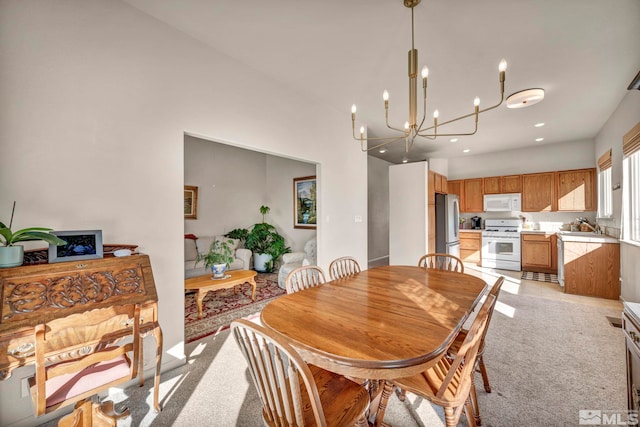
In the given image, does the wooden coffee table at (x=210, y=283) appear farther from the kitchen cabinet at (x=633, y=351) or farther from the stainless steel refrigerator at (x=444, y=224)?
the stainless steel refrigerator at (x=444, y=224)

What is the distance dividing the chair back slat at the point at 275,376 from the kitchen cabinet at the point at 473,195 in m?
6.43

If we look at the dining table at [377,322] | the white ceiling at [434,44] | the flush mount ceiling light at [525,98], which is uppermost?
the white ceiling at [434,44]

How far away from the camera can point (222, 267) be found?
11.1ft

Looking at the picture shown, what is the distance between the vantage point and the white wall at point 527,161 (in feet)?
17.1

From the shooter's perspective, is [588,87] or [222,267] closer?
[588,87]

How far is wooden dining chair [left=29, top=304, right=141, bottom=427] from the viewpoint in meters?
1.16

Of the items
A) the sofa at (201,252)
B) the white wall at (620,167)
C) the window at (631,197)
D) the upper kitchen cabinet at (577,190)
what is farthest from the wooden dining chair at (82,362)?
the upper kitchen cabinet at (577,190)

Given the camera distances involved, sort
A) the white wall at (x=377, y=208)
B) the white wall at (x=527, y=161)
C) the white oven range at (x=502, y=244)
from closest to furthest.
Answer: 1. the white wall at (x=527, y=161)
2. the white oven range at (x=502, y=244)
3. the white wall at (x=377, y=208)

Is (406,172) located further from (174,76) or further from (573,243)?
(174,76)

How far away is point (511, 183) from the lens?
572 cm

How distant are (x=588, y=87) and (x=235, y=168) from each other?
5.85m

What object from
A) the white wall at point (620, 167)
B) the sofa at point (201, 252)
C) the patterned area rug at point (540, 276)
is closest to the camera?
the white wall at point (620, 167)

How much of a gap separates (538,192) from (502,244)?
51.3 inches

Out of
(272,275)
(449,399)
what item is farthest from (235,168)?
(449,399)
